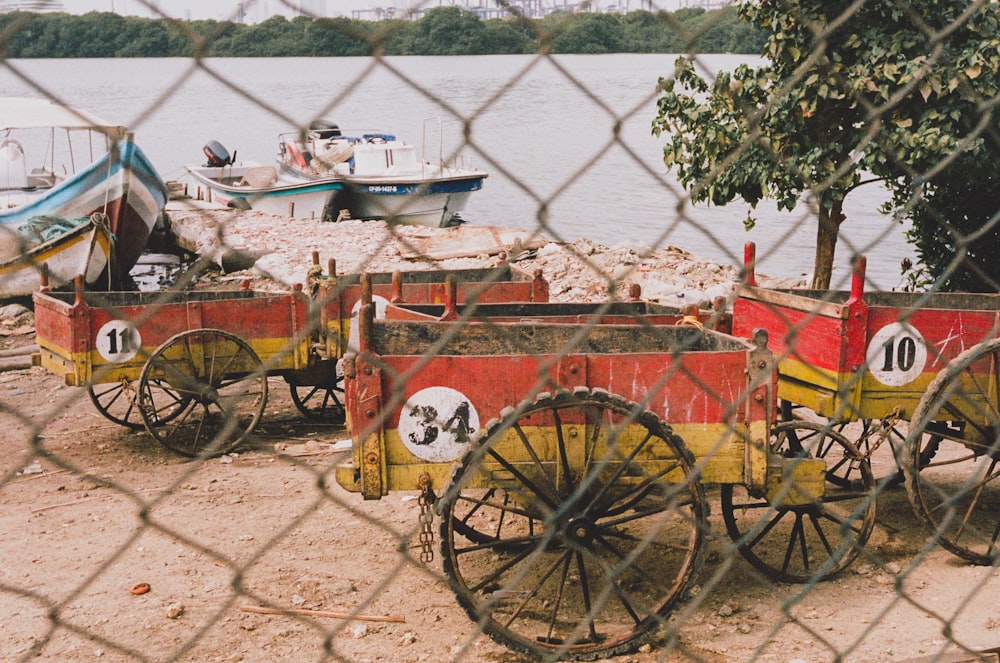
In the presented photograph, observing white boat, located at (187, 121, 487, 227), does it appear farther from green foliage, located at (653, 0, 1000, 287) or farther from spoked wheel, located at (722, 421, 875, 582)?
spoked wheel, located at (722, 421, 875, 582)

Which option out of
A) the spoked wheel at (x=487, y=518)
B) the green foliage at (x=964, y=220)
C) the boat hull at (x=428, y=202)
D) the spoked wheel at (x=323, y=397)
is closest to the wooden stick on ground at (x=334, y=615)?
the spoked wheel at (x=487, y=518)

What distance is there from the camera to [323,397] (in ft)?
28.0

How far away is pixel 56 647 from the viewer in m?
4.33

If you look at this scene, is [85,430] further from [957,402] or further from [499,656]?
[957,402]

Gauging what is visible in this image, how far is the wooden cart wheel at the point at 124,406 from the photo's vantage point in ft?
23.2

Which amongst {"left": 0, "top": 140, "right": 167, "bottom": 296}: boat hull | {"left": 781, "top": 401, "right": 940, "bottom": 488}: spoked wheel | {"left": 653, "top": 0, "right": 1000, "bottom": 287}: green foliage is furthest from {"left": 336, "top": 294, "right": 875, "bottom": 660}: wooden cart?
{"left": 0, "top": 140, "right": 167, "bottom": 296}: boat hull

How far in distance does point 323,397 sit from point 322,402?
0.96ft

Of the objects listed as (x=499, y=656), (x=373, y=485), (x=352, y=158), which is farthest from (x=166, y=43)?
(x=352, y=158)

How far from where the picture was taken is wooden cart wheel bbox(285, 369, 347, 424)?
7773mm

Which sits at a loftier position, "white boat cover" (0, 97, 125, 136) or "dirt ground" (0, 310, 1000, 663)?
"white boat cover" (0, 97, 125, 136)

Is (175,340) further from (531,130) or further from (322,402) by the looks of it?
(531,130)

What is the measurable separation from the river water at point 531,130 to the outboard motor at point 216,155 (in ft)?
3.69

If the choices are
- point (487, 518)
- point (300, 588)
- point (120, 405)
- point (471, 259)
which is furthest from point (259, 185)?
point (300, 588)

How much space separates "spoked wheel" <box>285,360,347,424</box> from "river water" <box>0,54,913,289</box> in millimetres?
1986
